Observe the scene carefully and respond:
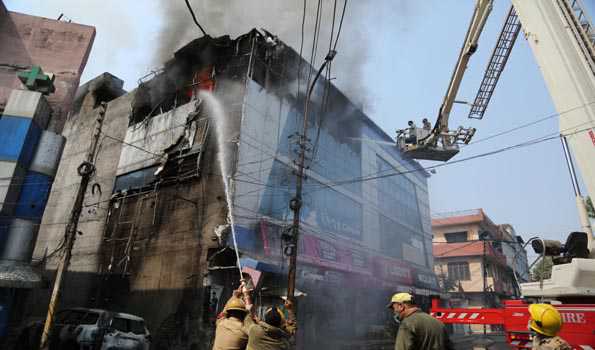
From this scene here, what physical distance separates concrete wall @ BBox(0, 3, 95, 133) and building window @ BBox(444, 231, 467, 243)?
38.4 m

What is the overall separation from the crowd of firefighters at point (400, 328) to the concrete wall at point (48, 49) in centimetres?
A: 1694

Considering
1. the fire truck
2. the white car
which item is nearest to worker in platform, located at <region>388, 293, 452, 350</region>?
the fire truck

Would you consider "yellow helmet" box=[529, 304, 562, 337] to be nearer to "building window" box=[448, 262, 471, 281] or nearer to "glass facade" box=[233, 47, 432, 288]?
"glass facade" box=[233, 47, 432, 288]

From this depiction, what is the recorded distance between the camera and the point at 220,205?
15133 millimetres

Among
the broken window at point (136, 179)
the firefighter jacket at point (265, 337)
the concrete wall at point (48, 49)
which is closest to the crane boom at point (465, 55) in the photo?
the firefighter jacket at point (265, 337)

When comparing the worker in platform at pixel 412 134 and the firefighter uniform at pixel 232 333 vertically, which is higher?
the worker in platform at pixel 412 134

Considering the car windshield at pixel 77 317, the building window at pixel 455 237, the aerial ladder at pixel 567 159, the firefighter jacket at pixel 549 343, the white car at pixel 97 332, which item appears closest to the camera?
the firefighter jacket at pixel 549 343

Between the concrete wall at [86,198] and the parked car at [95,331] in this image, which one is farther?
the concrete wall at [86,198]

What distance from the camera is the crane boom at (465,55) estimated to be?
10.9 meters

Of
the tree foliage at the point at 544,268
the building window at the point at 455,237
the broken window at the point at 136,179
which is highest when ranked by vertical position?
the building window at the point at 455,237

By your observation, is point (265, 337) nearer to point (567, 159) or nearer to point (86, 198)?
point (567, 159)

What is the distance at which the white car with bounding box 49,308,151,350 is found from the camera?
9.09 metres

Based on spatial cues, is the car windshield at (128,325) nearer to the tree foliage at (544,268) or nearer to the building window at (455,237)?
the tree foliage at (544,268)

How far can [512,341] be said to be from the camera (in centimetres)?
560
